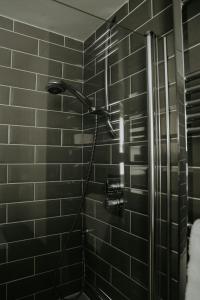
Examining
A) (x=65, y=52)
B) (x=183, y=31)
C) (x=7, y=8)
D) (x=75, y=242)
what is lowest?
(x=75, y=242)

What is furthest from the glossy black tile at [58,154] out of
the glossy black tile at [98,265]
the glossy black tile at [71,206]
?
the glossy black tile at [98,265]

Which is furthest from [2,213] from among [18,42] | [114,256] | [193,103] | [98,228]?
[193,103]

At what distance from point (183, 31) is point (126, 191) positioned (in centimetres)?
74

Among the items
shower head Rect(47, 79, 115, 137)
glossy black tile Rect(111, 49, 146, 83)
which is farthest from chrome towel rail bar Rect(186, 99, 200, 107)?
shower head Rect(47, 79, 115, 137)

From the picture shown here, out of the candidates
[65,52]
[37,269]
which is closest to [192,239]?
[37,269]

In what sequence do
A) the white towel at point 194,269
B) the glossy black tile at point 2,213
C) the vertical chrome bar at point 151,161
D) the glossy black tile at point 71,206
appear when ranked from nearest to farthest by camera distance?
the white towel at point 194,269
the vertical chrome bar at point 151,161
the glossy black tile at point 2,213
the glossy black tile at point 71,206

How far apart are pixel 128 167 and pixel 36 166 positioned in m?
0.50

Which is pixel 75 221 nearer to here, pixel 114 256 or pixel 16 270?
pixel 114 256

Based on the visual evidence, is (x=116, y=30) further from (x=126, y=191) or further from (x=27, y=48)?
(x=126, y=191)

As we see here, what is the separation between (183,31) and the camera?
888 millimetres

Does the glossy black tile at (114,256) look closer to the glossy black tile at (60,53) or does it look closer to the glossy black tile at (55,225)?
the glossy black tile at (55,225)

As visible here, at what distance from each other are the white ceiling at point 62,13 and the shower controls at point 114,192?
896 mm

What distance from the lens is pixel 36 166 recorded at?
117 cm

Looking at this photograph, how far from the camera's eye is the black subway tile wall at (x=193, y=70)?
828mm
